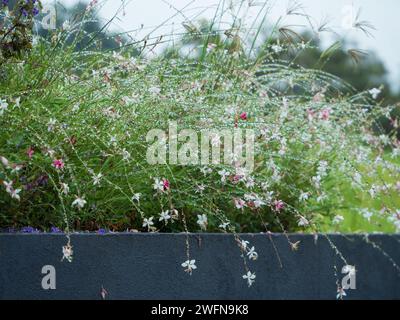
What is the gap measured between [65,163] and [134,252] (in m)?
0.41

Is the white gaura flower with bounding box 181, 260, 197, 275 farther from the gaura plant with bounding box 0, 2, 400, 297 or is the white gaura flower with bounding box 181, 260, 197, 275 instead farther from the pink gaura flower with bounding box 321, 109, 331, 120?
the pink gaura flower with bounding box 321, 109, 331, 120

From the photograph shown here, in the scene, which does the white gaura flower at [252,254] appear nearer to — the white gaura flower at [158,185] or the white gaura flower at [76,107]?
the white gaura flower at [158,185]

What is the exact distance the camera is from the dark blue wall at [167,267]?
271 cm

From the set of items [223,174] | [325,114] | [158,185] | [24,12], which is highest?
[24,12]

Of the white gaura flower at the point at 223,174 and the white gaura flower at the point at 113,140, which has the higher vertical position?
the white gaura flower at the point at 113,140

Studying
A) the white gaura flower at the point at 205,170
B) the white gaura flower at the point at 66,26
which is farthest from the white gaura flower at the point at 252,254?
the white gaura flower at the point at 66,26

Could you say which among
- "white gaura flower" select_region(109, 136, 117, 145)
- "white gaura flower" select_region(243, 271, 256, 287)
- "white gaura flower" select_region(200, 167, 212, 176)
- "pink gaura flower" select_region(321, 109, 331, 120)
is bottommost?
"white gaura flower" select_region(243, 271, 256, 287)

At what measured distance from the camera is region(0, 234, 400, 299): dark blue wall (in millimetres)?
2715

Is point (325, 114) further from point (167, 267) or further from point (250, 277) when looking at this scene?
point (167, 267)

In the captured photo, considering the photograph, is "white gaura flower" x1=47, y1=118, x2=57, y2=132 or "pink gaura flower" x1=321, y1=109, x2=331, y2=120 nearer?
"white gaura flower" x1=47, y1=118, x2=57, y2=132

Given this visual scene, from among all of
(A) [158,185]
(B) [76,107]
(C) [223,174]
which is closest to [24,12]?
(B) [76,107]

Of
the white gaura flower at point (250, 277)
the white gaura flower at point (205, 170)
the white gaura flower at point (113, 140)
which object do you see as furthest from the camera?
the white gaura flower at point (205, 170)

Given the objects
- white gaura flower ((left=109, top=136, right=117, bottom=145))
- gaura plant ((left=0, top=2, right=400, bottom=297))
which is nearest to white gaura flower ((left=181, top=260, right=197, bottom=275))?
gaura plant ((left=0, top=2, right=400, bottom=297))

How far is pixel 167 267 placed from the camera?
2.94m
